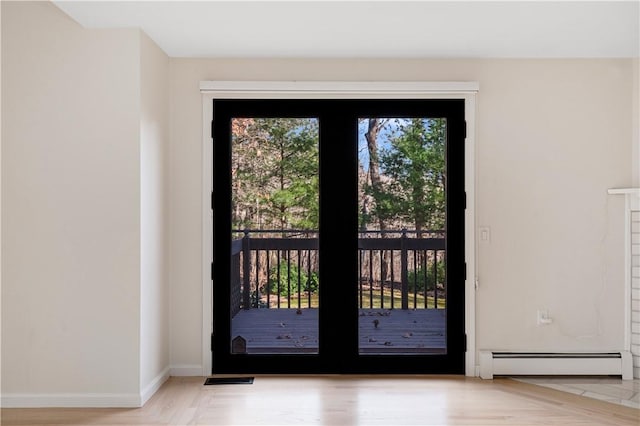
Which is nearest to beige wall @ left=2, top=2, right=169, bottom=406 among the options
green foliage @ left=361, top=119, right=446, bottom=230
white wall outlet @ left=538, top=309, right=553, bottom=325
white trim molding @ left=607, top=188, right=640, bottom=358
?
green foliage @ left=361, top=119, right=446, bottom=230

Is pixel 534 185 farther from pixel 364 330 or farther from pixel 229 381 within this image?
pixel 229 381

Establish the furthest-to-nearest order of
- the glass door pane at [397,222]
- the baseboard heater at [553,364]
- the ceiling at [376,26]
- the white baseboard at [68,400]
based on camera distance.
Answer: the glass door pane at [397,222] < the baseboard heater at [553,364] < the white baseboard at [68,400] < the ceiling at [376,26]

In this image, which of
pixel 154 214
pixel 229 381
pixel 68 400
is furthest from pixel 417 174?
pixel 68 400

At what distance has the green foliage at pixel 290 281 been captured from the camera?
3928 millimetres

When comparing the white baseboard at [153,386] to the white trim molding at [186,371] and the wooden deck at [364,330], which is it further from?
the wooden deck at [364,330]

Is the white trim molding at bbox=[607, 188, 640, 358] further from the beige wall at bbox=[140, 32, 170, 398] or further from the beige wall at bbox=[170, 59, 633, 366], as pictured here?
the beige wall at bbox=[140, 32, 170, 398]

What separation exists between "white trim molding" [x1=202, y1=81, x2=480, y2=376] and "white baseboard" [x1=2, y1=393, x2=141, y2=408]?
0.75 m

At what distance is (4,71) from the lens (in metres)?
3.21

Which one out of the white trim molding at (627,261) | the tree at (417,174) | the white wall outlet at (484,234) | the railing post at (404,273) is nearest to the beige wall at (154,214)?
the tree at (417,174)

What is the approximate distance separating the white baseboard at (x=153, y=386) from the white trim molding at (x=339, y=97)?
284 mm

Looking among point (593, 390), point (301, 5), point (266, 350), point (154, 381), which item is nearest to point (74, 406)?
point (154, 381)

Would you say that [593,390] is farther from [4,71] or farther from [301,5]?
[4,71]

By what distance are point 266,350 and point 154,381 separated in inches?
33.0

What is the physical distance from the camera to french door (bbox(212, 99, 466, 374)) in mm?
3879
